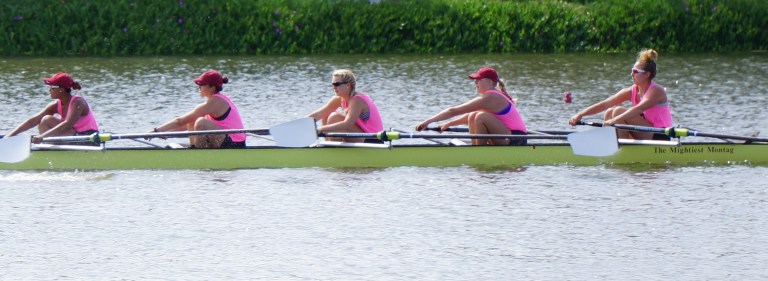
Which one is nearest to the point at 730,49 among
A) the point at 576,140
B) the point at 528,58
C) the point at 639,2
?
the point at 639,2

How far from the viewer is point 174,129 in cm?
1730

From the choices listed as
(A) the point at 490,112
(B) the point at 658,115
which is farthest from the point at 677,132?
(A) the point at 490,112

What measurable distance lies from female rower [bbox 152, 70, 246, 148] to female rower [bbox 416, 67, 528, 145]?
85.5 inches

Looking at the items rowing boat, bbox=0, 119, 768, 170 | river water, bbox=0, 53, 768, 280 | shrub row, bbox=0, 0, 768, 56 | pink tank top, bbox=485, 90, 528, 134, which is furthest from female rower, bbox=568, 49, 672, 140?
shrub row, bbox=0, 0, 768, 56

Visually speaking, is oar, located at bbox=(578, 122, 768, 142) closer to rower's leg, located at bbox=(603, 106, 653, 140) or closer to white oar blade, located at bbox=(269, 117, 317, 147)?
rower's leg, located at bbox=(603, 106, 653, 140)

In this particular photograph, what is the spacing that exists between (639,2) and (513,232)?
2333cm

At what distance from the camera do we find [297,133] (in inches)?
669

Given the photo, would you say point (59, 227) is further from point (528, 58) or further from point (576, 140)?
point (528, 58)

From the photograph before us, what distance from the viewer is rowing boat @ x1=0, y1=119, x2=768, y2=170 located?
1703 centimetres

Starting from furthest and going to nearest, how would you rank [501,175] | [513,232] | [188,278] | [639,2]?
[639,2] < [501,175] < [513,232] < [188,278]

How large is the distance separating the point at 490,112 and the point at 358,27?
18.1 metres

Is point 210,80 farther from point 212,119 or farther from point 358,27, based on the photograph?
point 358,27

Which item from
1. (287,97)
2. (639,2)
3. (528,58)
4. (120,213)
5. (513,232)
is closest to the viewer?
(513,232)

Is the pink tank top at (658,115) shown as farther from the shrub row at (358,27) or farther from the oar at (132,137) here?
the shrub row at (358,27)
